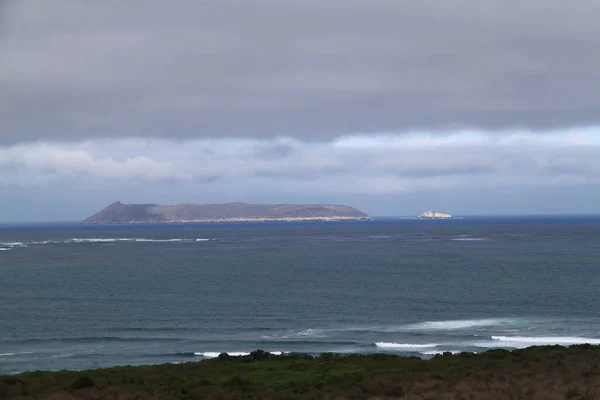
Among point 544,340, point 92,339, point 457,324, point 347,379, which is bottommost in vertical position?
point 92,339

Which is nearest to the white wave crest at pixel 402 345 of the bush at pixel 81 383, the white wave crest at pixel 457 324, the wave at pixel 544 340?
the wave at pixel 544 340

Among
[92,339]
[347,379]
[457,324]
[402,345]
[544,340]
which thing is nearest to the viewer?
[347,379]

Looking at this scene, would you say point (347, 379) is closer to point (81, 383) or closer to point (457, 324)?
point (81, 383)

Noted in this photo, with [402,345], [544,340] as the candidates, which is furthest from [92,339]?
[544,340]

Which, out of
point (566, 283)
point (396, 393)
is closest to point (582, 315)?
point (566, 283)

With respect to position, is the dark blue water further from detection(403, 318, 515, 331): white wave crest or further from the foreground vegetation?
the foreground vegetation

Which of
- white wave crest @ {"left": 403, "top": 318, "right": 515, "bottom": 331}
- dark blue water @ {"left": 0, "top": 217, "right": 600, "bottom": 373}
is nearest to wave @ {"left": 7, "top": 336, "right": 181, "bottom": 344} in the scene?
dark blue water @ {"left": 0, "top": 217, "right": 600, "bottom": 373}
